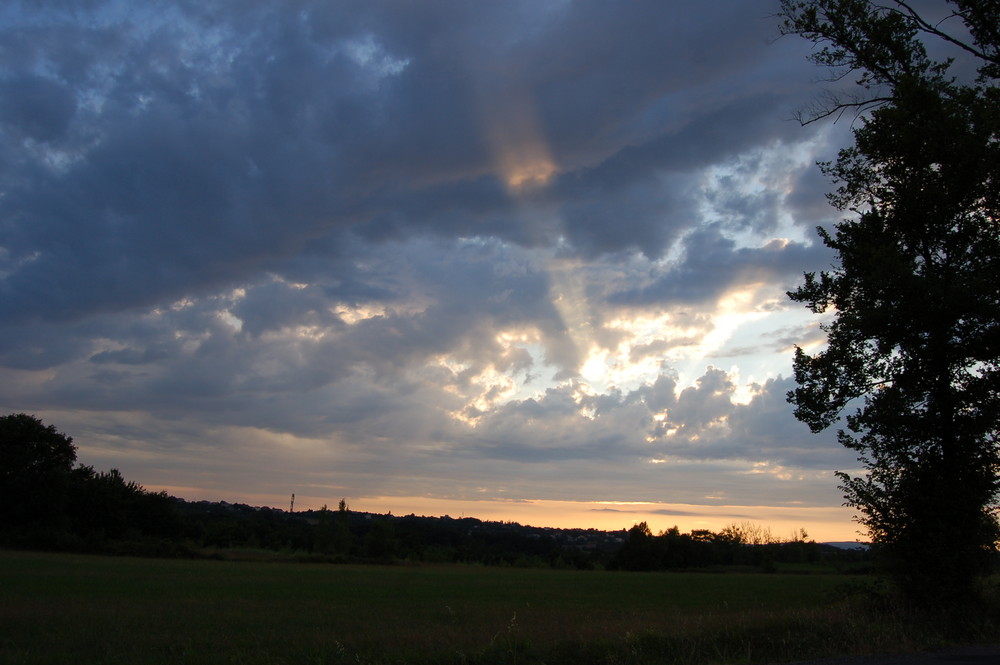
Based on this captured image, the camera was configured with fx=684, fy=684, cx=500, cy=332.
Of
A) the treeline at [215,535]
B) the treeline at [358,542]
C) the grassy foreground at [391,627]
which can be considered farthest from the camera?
the treeline at [358,542]

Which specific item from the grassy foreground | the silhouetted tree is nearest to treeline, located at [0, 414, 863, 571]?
the silhouetted tree

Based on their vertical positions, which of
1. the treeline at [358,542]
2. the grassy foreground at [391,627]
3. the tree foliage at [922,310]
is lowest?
the treeline at [358,542]

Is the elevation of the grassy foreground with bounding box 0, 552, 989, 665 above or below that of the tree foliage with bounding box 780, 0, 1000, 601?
below

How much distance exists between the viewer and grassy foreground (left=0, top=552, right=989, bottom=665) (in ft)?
33.6

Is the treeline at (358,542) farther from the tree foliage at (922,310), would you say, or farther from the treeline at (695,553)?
the tree foliage at (922,310)

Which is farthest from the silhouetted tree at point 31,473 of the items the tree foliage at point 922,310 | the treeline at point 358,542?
the tree foliage at point 922,310

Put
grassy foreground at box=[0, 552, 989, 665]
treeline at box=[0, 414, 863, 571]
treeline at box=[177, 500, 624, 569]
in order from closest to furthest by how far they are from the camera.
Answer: grassy foreground at box=[0, 552, 989, 665], treeline at box=[0, 414, 863, 571], treeline at box=[177, 500, 624, 569]

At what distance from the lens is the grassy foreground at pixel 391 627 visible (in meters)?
10.2

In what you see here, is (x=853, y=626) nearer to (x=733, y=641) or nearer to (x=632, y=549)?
(x=733, y=641)

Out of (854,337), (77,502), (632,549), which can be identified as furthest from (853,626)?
(632,549)

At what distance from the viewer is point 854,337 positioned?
16.2m

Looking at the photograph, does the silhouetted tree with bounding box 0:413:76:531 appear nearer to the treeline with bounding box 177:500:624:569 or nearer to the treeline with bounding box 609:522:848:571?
the treeline with bounding box 177:500:624:569

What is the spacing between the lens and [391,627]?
16125 mm

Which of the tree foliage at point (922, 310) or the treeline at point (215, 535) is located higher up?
the tree foliage at point (922, 310)
